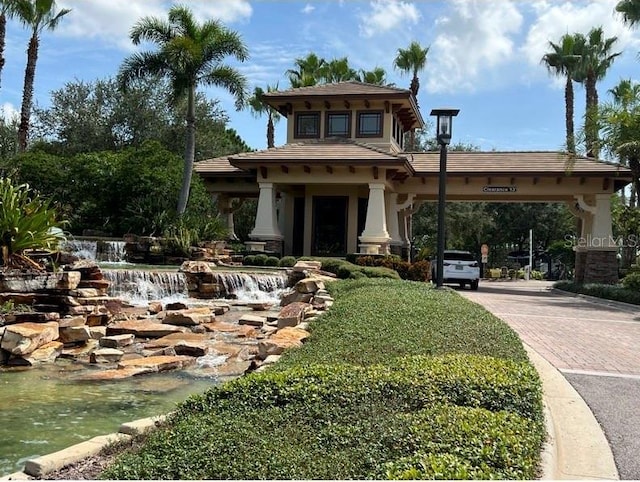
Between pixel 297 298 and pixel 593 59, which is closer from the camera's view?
pixel 297 298

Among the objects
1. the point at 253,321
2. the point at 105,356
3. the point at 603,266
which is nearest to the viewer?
the point at 105,356

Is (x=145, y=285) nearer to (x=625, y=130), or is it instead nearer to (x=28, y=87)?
(x=625, y=130)

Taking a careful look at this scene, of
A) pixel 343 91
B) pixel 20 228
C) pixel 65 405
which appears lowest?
pixel 65 405

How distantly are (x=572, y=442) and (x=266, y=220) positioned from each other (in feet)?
68.2

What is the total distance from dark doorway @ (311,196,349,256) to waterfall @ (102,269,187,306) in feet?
36.4

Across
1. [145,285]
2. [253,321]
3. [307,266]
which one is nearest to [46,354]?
[253,321]

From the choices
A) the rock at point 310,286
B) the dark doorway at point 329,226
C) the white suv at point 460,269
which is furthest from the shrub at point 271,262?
the white suv at point 460,269

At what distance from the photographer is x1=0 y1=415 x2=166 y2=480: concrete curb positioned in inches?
159

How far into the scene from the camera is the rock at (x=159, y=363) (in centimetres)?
851

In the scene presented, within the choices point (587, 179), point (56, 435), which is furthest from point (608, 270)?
point (56, 435)

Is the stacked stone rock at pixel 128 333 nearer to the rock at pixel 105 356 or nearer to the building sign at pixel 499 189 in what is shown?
the rock at pixel 105 356

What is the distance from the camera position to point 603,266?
24.9m

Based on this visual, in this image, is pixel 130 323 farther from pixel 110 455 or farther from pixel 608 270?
pixel 608 270

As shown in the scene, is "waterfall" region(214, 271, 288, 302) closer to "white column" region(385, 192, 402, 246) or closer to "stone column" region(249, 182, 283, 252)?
"stone column" region(249, 182, 283, 252)
